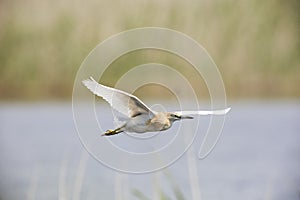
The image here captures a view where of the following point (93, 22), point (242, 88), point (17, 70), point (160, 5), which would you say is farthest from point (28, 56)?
point (242, 88)

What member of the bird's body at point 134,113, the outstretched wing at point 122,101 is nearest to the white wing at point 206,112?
the bird's body at point 134,113

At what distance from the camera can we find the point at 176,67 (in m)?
2.71

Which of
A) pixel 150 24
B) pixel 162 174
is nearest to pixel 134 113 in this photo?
pixel 162 174

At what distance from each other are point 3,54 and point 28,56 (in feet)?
0.32

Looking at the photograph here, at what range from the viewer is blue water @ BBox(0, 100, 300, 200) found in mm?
2701

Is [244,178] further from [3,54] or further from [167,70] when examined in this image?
[3,54]

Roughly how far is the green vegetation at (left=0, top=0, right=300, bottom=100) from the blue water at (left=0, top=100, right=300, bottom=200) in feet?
0.28

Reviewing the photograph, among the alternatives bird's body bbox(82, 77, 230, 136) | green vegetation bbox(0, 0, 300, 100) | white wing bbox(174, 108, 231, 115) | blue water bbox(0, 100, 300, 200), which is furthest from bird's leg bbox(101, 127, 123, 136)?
green vegetation bbox(0, 0, 300, 100)

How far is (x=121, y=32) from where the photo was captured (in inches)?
107

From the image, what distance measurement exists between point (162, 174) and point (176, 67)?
0.40 metres

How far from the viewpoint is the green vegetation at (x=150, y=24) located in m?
2.77

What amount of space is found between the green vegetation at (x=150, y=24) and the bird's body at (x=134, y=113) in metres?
0.51

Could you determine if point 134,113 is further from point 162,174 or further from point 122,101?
point 162,174

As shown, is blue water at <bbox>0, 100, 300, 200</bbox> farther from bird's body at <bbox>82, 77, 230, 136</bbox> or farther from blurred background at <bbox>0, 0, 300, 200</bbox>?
bird's body at <bbox>82, 77, 230, 136</bbox>
